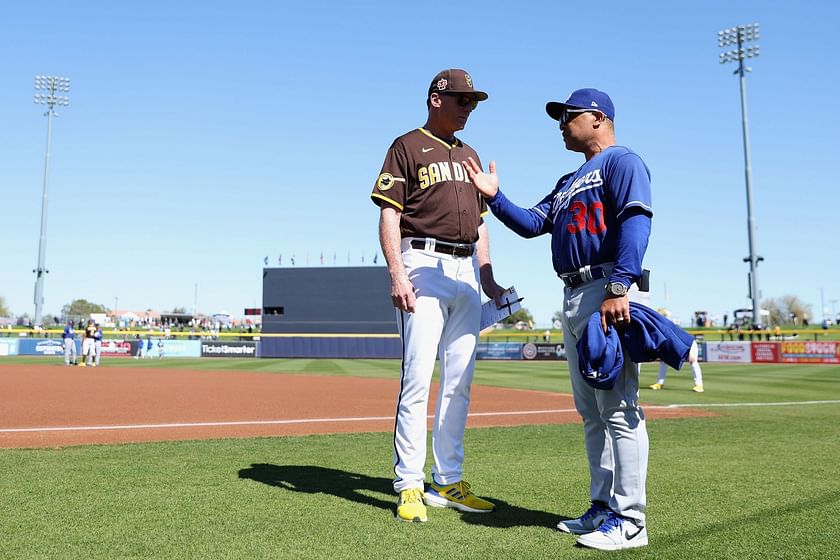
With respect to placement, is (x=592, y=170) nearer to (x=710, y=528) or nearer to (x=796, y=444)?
(x=710, y=528)

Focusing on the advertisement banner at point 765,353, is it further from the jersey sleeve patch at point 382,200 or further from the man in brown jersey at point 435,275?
the jersey sleeve patch at point 382,200

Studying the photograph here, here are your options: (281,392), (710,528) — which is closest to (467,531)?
(710,528)

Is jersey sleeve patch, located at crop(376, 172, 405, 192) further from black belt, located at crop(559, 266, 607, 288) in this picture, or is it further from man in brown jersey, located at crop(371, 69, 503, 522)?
black belt, located at crop(559, 266, 607, 288)

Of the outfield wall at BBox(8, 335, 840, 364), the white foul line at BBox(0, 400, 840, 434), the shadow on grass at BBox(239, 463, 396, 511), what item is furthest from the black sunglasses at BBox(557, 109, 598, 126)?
the outfield wall at BBox(8, 335, 840, 364)

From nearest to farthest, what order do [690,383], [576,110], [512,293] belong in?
[576,110]
[512,293]
[690,383]

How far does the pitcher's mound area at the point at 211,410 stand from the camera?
6844 millimetres

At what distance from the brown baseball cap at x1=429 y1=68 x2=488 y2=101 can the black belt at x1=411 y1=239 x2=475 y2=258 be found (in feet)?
2.93

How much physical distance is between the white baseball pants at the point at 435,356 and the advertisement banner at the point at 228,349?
33.5 m

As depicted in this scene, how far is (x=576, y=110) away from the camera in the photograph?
3.27m

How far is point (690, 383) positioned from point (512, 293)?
13495 mm

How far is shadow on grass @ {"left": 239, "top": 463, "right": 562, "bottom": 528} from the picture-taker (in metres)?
3.31

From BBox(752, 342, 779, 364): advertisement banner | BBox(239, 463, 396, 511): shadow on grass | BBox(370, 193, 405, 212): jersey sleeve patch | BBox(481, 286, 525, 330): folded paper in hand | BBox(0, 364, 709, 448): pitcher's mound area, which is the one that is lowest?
BBox(0, 364, 709, 448): pitcher's mound area

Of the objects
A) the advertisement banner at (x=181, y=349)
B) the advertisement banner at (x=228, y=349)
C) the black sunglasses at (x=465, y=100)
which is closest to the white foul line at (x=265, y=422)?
the black sunglasses at (x=465, y=100)

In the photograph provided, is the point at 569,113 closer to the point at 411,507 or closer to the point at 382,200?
the point at 382,200
